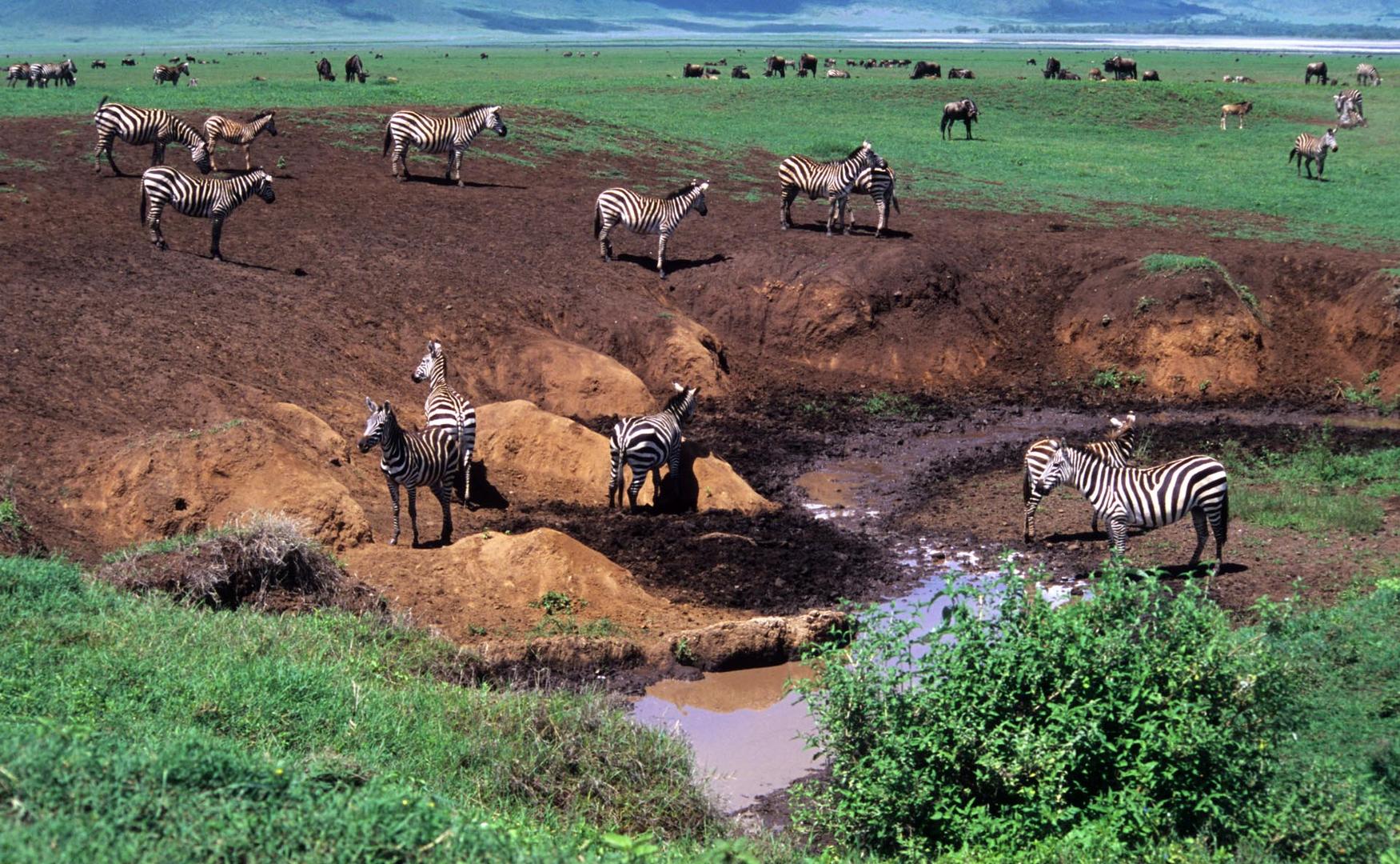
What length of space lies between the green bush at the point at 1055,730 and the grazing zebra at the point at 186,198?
15712 mm

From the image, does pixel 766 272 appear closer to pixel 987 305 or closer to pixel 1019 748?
pixel 987 305

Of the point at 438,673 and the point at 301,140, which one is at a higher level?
the point at 301,140

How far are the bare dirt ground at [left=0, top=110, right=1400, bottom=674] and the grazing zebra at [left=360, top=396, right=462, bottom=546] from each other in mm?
536

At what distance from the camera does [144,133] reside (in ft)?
89.3

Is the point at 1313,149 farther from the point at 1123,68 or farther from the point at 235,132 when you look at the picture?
the point at 1123,68

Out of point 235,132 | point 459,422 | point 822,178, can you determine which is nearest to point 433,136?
point 235,132

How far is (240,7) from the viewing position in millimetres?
188250

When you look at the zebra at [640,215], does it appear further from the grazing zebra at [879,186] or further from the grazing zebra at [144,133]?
the grazing zebra at [144,133]

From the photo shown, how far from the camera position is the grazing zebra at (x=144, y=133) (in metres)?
26.4

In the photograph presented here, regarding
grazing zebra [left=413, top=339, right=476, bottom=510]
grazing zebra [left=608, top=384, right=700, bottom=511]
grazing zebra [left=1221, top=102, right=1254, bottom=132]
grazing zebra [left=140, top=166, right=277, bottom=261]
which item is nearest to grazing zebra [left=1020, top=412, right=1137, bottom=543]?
grazing zebra [left=608, top=384, right=700, bottom=511]

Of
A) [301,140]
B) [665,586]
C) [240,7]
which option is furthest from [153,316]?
[240,7]

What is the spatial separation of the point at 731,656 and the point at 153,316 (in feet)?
33.5

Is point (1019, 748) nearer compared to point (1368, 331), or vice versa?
point (1019, 748)

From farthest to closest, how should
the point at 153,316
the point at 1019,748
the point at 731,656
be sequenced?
the point at 153,316, the point at 731,656, the point at 1019,748
